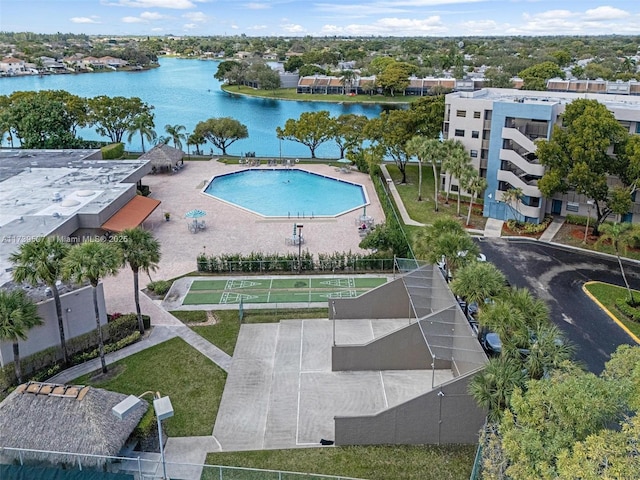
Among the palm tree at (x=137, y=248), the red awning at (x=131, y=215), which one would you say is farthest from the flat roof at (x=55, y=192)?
the palm tree at (x=137, y=248)

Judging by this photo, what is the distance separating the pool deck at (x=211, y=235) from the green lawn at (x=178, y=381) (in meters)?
3.87

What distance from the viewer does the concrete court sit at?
21516 millimetres

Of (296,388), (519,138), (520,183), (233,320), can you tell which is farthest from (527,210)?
(296,388)

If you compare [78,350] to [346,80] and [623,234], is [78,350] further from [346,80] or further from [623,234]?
[346,80]

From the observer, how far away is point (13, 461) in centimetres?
1858

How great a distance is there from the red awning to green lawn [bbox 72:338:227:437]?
13.1m

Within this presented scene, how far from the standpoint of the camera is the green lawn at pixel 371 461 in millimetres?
19484

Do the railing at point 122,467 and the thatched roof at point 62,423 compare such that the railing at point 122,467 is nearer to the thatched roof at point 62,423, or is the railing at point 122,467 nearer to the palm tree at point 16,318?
the thatched roof at point 62,423

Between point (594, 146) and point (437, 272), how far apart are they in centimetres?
2051

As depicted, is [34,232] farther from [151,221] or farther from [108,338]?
[151,221]

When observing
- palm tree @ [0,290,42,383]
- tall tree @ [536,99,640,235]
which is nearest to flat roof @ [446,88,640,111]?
tall tree @ [536,99,640,235]

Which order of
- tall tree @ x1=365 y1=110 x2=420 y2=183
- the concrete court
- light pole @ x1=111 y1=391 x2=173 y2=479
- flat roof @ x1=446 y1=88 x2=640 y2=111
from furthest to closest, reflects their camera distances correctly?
tall tree @ x1=365 y1=110 x2=420 y2=183 → flat roof @ x1=446 y1=88 x2=640 y2=111 → the concrete court → light pole @ x1=111 y1=391 x2=173 y2=479

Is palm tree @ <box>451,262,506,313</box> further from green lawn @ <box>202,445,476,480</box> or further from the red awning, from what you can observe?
the red awning

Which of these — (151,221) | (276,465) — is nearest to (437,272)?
(276,465)
